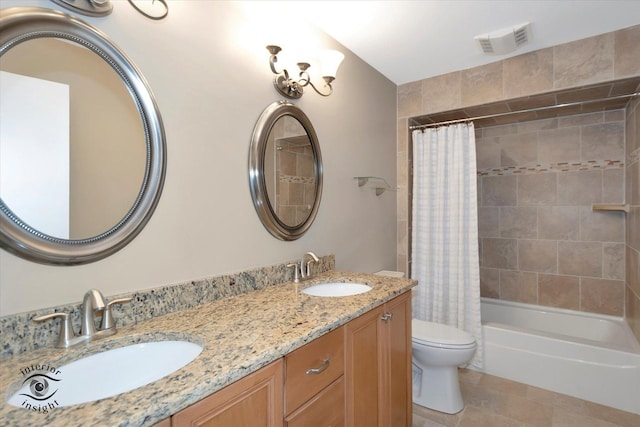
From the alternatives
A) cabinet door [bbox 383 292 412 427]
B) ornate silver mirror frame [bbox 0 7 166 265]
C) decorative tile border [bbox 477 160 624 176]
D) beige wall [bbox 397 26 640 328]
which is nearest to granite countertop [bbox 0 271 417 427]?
cabinet door [bbox 383 292 412 427]

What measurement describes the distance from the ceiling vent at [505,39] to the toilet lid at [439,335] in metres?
1.91

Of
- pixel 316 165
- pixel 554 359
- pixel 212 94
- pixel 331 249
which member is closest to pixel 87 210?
pixel 212 94

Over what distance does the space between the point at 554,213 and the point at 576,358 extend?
1345mm

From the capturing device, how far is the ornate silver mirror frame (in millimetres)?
838

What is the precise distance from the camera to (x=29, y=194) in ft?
2.88

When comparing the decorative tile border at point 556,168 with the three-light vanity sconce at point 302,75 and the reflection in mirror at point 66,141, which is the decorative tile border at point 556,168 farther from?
the reflection in mirror at point 66,141

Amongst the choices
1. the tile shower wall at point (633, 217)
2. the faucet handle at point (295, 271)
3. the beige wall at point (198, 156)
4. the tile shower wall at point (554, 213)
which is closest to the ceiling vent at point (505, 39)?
the tile shower wall at point (633, 217)

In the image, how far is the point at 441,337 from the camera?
208cm

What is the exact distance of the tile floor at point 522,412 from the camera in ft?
6.29

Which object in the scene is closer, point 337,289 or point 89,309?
point 89,309

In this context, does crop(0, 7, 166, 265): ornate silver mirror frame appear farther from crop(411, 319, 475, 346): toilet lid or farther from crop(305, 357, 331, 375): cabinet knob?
crop(411, 319, 475, 346): toilet lid

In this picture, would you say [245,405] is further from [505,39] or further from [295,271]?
[505,39]

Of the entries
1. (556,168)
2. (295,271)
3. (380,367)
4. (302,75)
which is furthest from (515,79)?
(380,367)

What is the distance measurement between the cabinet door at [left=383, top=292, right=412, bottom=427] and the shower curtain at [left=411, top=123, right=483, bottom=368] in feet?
3.45
